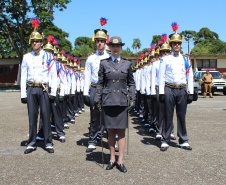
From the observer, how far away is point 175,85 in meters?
6.09

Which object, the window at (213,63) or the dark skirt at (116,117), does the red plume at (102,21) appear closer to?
the dark skirt at (116,117)

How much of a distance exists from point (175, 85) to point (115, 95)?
1962 millimetres

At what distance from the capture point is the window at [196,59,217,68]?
4656 centimetres

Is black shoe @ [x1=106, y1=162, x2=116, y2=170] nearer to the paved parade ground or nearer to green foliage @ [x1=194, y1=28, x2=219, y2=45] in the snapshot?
the paved parade ground

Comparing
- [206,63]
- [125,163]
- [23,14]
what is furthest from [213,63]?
[125,163]

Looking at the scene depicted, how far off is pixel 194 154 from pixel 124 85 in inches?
81.8

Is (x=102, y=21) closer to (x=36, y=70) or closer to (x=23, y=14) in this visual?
(x=36, y=70)

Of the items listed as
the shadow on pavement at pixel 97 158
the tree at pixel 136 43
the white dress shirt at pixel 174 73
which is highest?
the tree at pixel 136 43

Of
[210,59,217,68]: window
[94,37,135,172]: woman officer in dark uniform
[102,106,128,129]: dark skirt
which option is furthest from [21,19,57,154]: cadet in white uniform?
[210,59,217,68]: window

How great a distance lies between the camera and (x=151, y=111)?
8.59 metres

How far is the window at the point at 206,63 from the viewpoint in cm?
4656

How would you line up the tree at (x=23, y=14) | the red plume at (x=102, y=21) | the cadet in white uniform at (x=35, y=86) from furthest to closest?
the tree at (x=23, y=14)
the red plume at (x=102, y=21)
the cadet in white uniform at (x=35, y=86)

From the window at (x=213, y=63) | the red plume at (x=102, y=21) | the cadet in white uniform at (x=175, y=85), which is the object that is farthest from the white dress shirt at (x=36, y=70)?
the window at (x=213, y=63)

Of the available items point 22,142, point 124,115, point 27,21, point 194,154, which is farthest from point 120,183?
point 27,21
